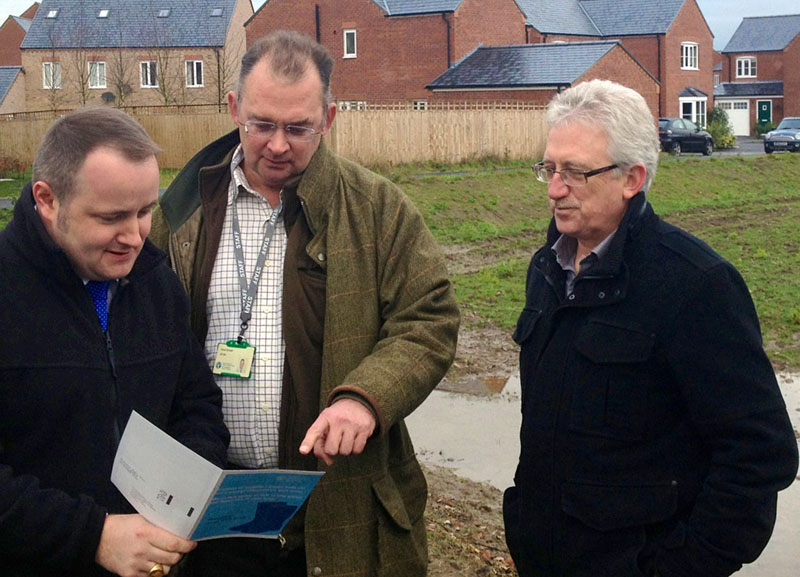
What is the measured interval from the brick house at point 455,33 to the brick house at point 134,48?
471cm

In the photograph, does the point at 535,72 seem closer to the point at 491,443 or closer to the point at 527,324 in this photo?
the point at 491,443

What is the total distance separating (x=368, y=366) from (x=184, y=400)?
1.75 feet

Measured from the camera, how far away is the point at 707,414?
273 centimetres

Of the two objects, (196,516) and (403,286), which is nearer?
(196,516)

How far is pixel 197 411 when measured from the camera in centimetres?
292

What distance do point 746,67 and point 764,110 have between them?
7.30 metres

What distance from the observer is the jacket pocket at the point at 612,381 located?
2826 millimetres

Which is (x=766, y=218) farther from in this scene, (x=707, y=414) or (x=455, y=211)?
(x=707, y=414)

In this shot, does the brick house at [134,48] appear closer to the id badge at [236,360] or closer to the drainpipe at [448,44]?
the drainpipe at [448,44]

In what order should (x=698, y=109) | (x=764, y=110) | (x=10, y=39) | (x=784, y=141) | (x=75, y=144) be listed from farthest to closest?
(x=764, y=110) → (x=10, y=39) → (x=698, y=109) → (x=784, y=141) → (x=75, y=144)

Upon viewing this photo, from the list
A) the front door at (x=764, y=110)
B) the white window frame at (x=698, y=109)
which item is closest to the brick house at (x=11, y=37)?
the white window frame at (x=698, y=109)

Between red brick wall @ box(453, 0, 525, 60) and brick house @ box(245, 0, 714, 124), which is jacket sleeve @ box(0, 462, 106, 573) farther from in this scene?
red brick wall @ box(453, 0, 525, 60)

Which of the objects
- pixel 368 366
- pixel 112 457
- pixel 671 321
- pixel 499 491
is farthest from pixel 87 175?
pixel 499 491

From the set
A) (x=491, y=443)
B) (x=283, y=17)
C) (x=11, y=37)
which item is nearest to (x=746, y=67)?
(x=283, y=17)
